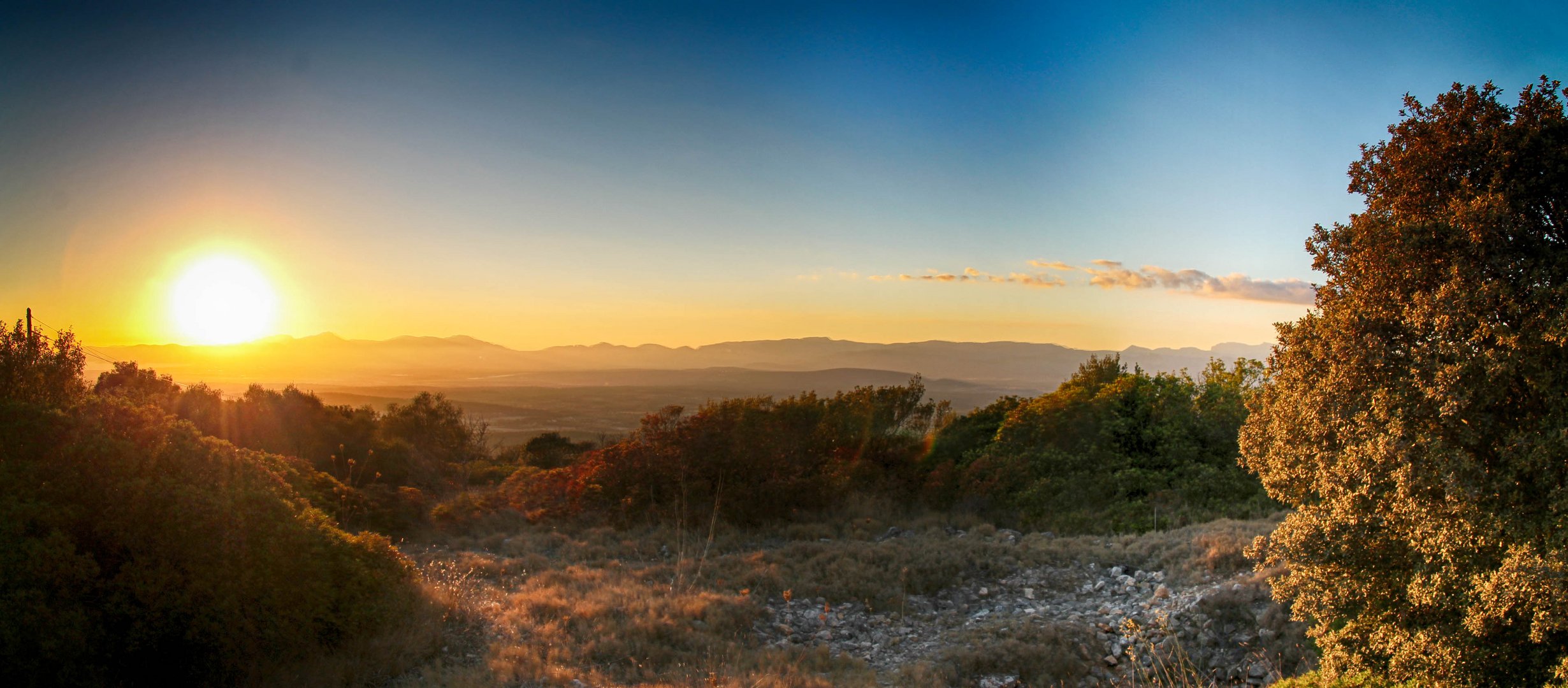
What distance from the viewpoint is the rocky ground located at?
8.30 m

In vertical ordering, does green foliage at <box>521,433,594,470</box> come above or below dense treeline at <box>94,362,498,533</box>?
below

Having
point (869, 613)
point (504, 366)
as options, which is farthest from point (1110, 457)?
point (504, 366)

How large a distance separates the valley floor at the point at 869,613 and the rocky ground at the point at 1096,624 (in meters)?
0.03

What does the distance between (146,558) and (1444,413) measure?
33.6ft

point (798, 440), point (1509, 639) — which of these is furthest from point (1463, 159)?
point (798, 440)

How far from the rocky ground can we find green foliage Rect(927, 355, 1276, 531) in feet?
16.4

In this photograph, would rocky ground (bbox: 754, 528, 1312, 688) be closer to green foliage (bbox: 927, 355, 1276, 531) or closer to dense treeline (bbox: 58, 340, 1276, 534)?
green foliage (bbox: 927, 355, 1276, 531)

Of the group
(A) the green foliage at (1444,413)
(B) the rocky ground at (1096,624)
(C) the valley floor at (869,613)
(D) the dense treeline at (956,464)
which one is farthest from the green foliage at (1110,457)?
(A) the green foliage at (1444,413)

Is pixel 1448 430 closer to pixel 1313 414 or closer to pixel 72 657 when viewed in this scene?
pixel 1313 414

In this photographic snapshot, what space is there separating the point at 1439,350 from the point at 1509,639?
1929 millimetres

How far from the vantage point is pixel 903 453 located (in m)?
20.7

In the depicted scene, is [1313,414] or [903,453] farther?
[903,453]

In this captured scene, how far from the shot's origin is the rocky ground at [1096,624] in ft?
27.2

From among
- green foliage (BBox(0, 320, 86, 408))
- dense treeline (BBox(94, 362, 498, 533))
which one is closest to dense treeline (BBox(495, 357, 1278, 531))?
dense treeline (BBox(94, 362, 498, 533))
